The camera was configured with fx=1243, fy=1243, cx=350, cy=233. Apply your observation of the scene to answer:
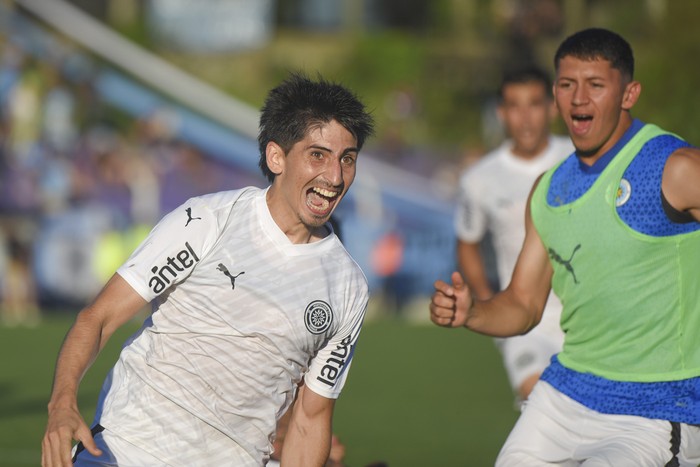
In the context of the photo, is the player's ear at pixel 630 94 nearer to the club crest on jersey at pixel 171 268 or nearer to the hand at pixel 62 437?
the club crest on jersey at pixel 171 268

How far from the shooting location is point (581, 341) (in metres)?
5.91

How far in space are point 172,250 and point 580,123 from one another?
6.71 feet

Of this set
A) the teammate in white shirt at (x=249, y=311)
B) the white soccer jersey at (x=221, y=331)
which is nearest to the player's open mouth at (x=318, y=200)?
the teammate in white shirt at (x=249, y=311)

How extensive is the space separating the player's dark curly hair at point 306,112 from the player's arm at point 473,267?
12.3ft

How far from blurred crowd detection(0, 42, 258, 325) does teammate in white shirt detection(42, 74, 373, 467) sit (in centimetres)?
1390

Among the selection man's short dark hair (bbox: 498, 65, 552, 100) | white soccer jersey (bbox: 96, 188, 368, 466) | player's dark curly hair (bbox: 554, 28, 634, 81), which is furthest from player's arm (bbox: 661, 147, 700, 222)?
man's short dark hair (bbox: 498, 65, 552, 100)

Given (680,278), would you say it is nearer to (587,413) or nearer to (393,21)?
(587,413)

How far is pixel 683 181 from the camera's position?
5441 millimetres

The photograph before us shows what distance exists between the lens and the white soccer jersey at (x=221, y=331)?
5203mm

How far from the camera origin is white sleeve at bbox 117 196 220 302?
5.07 m

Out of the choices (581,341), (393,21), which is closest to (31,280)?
(581,341)

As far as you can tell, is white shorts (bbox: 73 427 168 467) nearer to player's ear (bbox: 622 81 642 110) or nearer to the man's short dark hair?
player's ear (bbox: 622 81 642 110)

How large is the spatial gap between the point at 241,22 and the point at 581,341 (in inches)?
1152

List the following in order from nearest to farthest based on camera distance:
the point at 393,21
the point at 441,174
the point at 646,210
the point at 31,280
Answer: the point at 646,210
the point at 31,280
the point at 441,174
the point at 393,21
